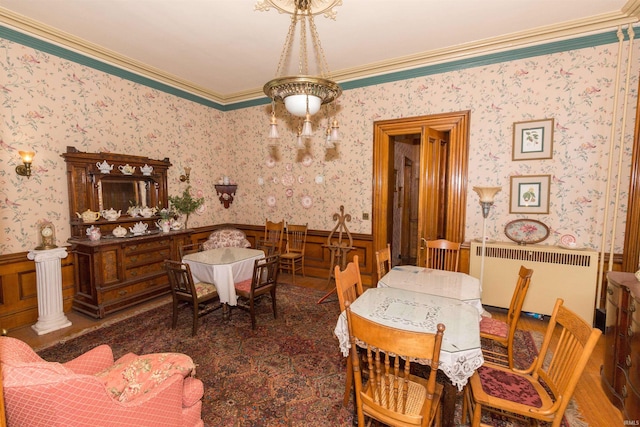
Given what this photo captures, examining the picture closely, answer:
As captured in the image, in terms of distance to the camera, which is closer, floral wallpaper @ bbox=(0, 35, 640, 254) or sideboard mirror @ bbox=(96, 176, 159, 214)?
floral wallpaper @ bbox=(0, 35, 640, 254)

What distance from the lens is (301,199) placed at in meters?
5.17

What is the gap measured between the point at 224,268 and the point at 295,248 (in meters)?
2.00

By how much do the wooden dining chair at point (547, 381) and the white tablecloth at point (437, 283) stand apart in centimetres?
50

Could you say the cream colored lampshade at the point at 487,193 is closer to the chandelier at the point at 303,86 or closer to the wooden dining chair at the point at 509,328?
the wooden dining chair at the point at 509,328

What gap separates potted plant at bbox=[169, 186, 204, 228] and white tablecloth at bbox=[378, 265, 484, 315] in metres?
3.55

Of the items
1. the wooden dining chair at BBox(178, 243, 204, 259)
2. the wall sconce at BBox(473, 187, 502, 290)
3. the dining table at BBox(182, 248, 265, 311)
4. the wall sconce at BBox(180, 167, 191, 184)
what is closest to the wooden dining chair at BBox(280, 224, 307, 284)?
the dining table at BBox(182, 248, 265, 311)

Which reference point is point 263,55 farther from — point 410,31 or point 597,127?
point 597,127

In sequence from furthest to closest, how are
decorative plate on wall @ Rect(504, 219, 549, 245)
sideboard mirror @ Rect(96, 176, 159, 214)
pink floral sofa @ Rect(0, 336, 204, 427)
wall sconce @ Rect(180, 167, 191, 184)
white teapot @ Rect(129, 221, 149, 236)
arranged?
wall sconce @ Rect(180, 167, 191, 184), white teapot @ Rect(129, 221, 149, 236), sideboard mirror @ Rect(96, 176, 159, 214), decorative plate on wall @ Rect(504, 219, 549, 245), pink floral sofa @ Rect(0, 336, 204, 427)

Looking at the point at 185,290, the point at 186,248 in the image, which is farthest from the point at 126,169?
the point at 185,290

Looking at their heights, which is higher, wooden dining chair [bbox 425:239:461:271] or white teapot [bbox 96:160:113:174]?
white teapot [bbox 96:160:113:174]

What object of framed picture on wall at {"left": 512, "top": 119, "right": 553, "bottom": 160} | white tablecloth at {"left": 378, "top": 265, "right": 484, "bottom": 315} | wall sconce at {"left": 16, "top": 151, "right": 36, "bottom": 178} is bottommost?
white tablecloth at {"left": 378, "top": 265, "right": 484, "bottom": 315}

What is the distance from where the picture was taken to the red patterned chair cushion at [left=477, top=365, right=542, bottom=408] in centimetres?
155

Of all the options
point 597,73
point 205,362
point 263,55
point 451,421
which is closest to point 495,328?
point 451,421

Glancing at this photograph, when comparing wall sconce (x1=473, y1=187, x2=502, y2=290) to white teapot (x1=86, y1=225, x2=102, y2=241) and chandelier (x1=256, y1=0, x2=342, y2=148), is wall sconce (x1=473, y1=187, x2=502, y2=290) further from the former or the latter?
white teapot (x1=86, y1=225, x2=102, y2=241)
